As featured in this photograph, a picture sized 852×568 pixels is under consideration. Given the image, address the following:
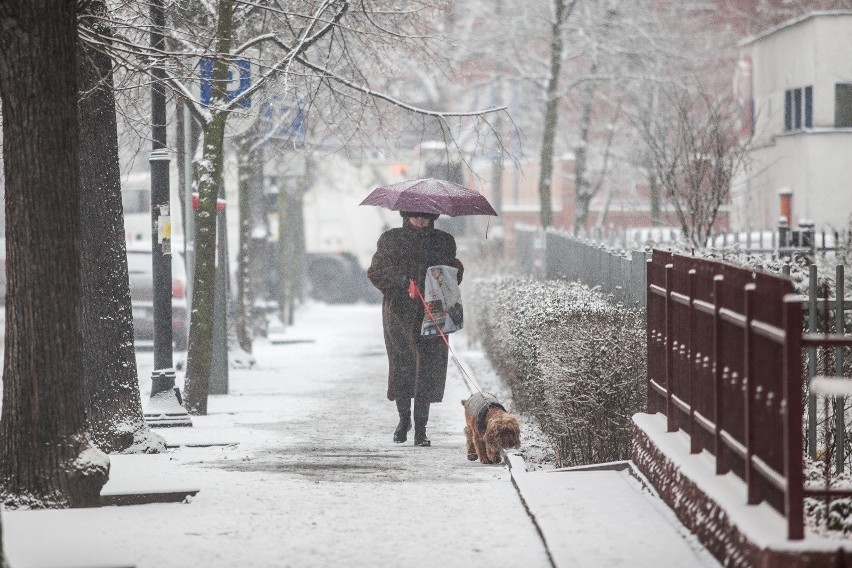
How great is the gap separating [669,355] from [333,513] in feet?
Result: 6.97

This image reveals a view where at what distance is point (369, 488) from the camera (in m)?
9.79

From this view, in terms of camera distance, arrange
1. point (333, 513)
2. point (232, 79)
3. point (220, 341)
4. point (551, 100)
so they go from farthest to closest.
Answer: point (551, 100)
point (220, 341)
point (232, 79)
point (333, 513)

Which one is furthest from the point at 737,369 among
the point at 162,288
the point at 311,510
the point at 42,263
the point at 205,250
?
the point at 205,250

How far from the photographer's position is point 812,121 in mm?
32938

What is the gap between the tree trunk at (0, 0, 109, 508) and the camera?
8352 mm

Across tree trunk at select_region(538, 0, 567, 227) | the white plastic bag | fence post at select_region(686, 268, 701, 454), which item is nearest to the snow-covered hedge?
the white plastic bag

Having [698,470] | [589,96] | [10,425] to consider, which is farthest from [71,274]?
[589,96]

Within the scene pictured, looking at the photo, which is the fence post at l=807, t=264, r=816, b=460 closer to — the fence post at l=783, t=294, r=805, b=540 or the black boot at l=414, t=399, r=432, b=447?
the black boot at l=414, t=399, r=432, b=447

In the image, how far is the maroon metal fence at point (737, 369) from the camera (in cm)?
606

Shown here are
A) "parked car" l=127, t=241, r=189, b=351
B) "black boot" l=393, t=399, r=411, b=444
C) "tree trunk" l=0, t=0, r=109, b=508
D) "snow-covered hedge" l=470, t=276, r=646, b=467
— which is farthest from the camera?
"parked car" l=127, t=241, r=189, b=351

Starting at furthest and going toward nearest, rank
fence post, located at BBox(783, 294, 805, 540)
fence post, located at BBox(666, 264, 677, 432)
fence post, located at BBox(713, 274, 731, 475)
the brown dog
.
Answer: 1. the brown dog
2. fence post, located at BBox(666, 264, 677, 432)
3. fence post, located at BBox(713, 274, 731, 475)
4. fence post, located at BBox(783, 294, 805, 540)

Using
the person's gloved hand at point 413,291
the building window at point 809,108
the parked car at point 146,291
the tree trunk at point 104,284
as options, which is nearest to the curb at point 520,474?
the person's gloved hand at point 413,291

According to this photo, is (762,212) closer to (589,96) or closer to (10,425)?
(589,96)

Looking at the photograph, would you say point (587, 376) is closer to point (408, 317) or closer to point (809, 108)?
point (408, 317)
